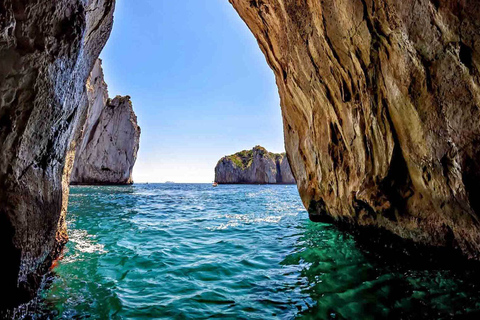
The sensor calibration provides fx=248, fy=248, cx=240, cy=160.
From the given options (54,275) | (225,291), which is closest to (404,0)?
(225,291)

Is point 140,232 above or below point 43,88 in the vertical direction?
below

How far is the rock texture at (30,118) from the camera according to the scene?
9.29 feet

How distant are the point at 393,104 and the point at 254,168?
86.8 meters

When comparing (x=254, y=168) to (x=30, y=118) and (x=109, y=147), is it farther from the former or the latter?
(x=30, y=118)

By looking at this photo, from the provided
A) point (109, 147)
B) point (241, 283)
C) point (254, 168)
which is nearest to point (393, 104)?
point (241, 283)

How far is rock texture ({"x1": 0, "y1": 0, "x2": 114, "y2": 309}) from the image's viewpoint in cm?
283

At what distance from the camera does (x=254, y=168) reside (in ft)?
302

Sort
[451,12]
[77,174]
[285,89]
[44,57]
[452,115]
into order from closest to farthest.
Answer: [44,57], [451,12], [452,115], [285,89], [77,174]

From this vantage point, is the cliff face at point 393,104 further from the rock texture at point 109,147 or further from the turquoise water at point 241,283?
the rock texture at point 109,147

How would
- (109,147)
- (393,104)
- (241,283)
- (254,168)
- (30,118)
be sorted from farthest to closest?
(254,168)
(109,147)
(393,104)
(241,283)
(30,118)

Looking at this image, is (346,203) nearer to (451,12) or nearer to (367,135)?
(367,135)

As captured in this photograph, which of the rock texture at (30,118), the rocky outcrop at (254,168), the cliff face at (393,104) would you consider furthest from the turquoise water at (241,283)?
the rocky outcrop at (254,168)

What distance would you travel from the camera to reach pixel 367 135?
659 centimetres

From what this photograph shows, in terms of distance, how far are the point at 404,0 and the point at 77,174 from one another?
62.2 meters
